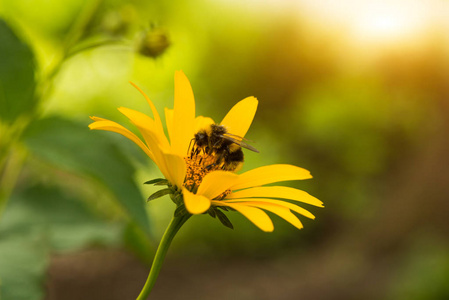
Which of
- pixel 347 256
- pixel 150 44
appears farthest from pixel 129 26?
pixel 347 256

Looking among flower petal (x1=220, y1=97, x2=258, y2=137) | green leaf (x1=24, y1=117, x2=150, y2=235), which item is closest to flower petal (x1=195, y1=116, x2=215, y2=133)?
flower petal (x1=220, y1=97, x2=258, y2=137)

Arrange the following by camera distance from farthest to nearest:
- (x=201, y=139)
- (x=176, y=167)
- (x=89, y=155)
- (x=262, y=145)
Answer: (x=262, y=145), (x=89, y=155), (x=201, y=139), (x=176, y=167)

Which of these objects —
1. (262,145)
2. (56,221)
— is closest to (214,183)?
(56,221)

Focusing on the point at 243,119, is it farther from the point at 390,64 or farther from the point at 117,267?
the point at 390,64

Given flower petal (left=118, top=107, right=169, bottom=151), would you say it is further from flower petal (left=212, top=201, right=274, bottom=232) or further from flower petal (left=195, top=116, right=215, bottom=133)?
flower petal (left=195, top=116, right=215, bottom=133)

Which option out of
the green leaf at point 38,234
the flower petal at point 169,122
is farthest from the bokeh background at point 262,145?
the flower petal at point 169,122

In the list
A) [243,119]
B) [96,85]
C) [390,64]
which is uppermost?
[390,64]

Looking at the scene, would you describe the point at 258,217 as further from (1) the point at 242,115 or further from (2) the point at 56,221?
(2) the point at 56,221

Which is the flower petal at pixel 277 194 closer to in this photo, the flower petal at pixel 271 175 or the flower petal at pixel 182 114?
the flower petal at pixel 271 175
